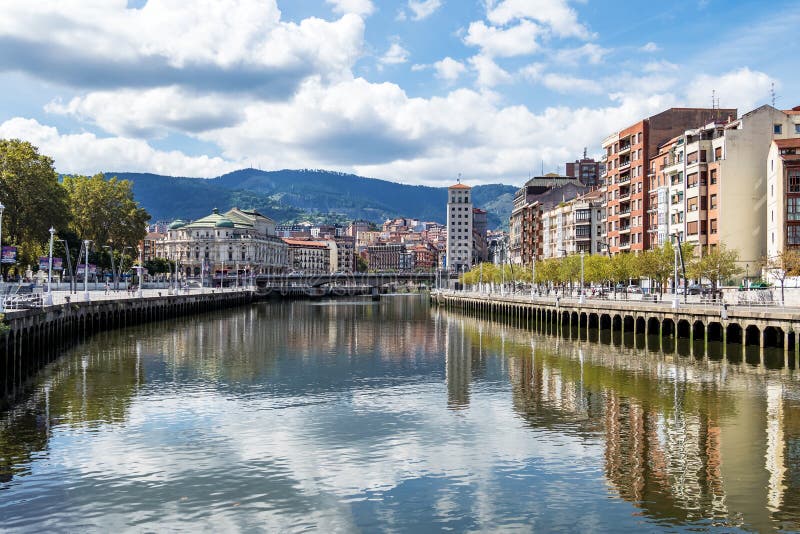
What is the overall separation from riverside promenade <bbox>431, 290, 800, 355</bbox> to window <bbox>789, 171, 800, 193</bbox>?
21148 mm

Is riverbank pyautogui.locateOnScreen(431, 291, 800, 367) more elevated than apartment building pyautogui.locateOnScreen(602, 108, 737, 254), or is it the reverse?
apartment building pyautogui.locateOnScreen(602, 108, 737, 254)

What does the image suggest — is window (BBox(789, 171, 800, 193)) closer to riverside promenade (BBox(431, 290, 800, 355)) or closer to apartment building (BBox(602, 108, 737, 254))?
riverside promenade (BBox(431, 290, 800, 355))

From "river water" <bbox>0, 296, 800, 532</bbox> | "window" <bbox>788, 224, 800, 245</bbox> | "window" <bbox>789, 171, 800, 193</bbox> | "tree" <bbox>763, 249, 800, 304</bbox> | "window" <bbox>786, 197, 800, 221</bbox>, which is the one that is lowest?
"river water" <bbox>0, 296, 800, 532</bbox>

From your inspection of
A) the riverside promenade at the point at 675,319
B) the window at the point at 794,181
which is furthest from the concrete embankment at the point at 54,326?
the window at the point at 794,181

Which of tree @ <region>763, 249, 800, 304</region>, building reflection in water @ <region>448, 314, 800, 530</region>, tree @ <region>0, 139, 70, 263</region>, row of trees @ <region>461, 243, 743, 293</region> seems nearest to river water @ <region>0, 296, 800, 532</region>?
building reflection in water @ <region>448, 314, 800, 530</region>

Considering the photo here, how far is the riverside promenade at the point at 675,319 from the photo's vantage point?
59.8 m

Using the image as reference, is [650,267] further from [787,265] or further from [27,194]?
[27,194]

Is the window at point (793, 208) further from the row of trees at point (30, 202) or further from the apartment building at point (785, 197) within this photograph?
the row of trees at point (30, 202)

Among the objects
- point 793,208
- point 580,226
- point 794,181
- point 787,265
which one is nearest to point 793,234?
point 793,208

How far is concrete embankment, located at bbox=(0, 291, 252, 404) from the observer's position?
46.9 meters

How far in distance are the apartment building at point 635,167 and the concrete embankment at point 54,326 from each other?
2849 inches

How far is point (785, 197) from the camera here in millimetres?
93438

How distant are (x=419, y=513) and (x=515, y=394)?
21.6 metres

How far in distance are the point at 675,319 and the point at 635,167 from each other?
63192mm
